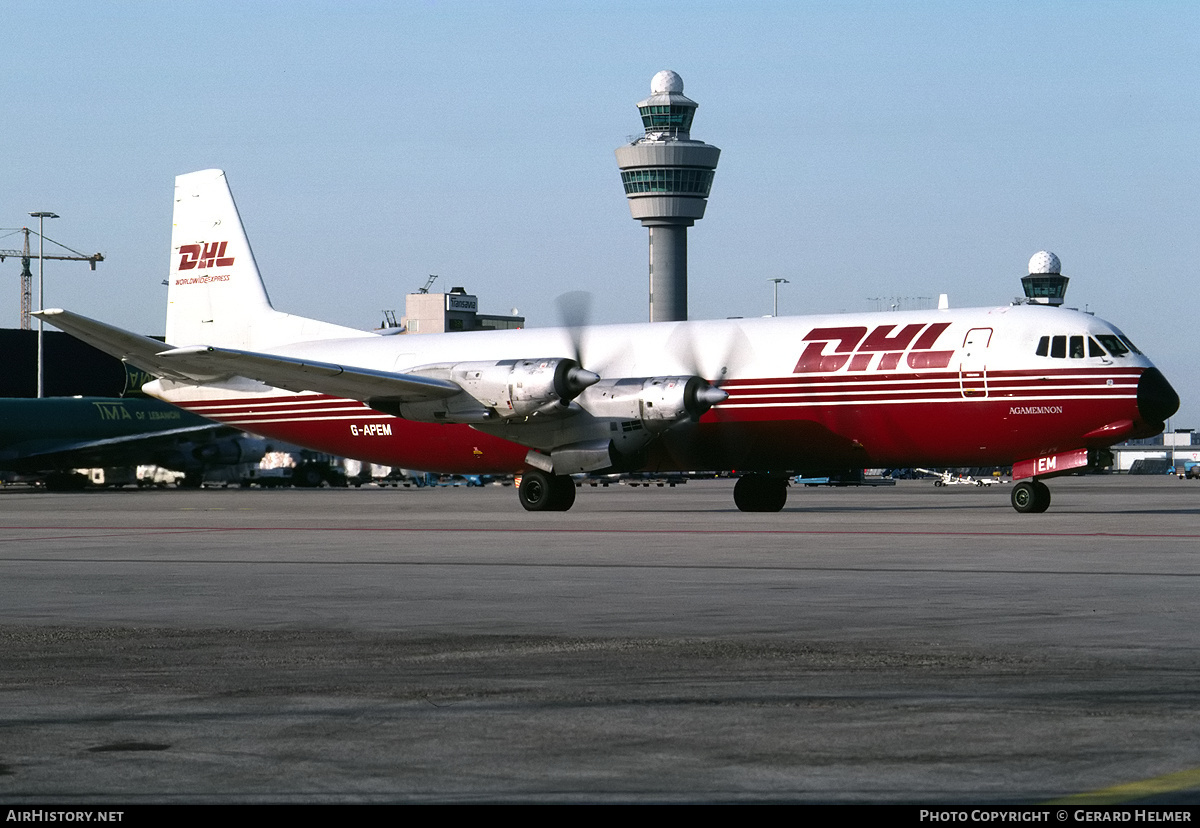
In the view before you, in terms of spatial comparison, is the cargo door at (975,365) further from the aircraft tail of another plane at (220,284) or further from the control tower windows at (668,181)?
the control tower windows at (668,181)

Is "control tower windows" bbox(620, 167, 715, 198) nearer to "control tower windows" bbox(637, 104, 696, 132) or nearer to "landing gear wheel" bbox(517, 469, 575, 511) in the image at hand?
"control tower windows" bbox(637, 104, 696, 132)

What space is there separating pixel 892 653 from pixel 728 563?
8727mm

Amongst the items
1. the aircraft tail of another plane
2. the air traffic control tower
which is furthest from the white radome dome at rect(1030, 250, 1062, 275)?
the aircraft tail of another plane

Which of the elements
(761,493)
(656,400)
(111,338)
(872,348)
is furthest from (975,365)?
(111,338)

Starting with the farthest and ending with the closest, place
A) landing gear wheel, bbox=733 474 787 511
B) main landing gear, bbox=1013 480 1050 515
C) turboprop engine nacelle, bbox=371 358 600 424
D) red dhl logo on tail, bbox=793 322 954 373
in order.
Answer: landing gear wheel, bbox=733 474 787 511, turboprop engine nacelle, bbox=371 358 600 424, red dhl logo on tail, bbox=793 322 954 373, main landing gear, bbox=1013 480 1050 515

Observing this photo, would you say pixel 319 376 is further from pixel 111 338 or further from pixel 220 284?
pixel 220 284

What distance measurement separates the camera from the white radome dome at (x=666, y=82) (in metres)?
167

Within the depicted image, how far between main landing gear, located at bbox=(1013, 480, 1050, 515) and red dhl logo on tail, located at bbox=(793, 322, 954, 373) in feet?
11.6

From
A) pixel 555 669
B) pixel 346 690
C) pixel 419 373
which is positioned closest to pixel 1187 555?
pixel 555 669

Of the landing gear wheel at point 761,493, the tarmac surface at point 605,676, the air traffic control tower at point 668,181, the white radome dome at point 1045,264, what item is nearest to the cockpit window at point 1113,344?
the landing gear wheel at point 761,493

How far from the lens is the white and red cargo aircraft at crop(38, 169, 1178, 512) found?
32781 mm

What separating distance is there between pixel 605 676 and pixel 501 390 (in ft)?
83.4

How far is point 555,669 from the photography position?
10141 millimetres

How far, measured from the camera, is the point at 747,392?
35469 millimetres
